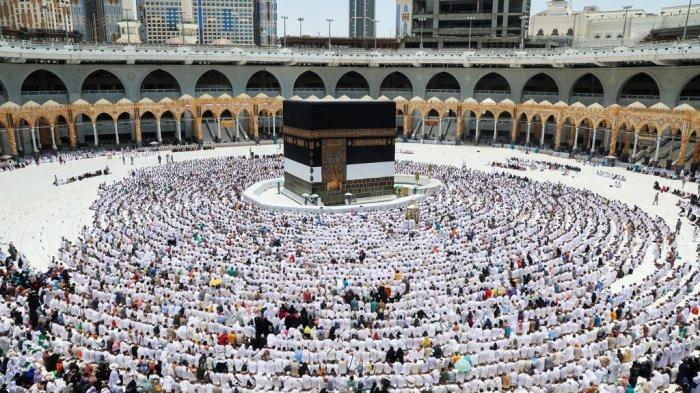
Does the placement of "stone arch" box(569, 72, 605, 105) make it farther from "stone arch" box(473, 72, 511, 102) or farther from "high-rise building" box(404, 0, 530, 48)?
"high-rise building" box(404, 0, 530, 48)

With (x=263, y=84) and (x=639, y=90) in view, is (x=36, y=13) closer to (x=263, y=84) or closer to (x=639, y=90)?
(x=263, y=84)

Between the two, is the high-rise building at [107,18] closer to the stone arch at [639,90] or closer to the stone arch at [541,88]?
the stone arch at [541,88]

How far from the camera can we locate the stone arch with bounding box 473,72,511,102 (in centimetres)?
5334

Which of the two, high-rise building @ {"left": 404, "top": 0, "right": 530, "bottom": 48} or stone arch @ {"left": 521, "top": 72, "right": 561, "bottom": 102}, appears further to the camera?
high-rise building @ {"left": 404, "top": 0, "right": 530, "bottom": 48}

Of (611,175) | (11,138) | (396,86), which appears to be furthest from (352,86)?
(11,138)

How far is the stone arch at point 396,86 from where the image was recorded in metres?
56.7

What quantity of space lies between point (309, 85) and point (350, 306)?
1823 inches

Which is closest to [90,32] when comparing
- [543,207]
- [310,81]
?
[310,81]

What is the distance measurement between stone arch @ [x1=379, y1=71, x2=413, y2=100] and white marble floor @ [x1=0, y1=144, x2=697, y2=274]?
478 inches

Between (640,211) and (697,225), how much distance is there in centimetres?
241

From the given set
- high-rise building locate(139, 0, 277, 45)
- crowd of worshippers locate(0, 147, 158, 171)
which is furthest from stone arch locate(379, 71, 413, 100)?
high-rise building locate(139, 0, 277, 45)

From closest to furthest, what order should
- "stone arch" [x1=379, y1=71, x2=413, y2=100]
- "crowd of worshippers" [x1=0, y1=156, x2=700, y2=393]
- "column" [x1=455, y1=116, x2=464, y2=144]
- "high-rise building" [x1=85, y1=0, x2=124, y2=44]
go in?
"crowd of worshippers" [x1=0, y1=156, x2=700, y2=393] → "column" [x1=455, y1=116, x2=464, y2=144] → "stone arch" [x1=379, y1=71, x2=413, y2=100] → "high-rise building" [x1=85, y1=0, x2=124, y2=44]

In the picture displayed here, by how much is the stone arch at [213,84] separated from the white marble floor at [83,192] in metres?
10.6

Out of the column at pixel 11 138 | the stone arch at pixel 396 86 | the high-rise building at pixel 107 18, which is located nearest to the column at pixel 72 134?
the column at pixel 11 138
